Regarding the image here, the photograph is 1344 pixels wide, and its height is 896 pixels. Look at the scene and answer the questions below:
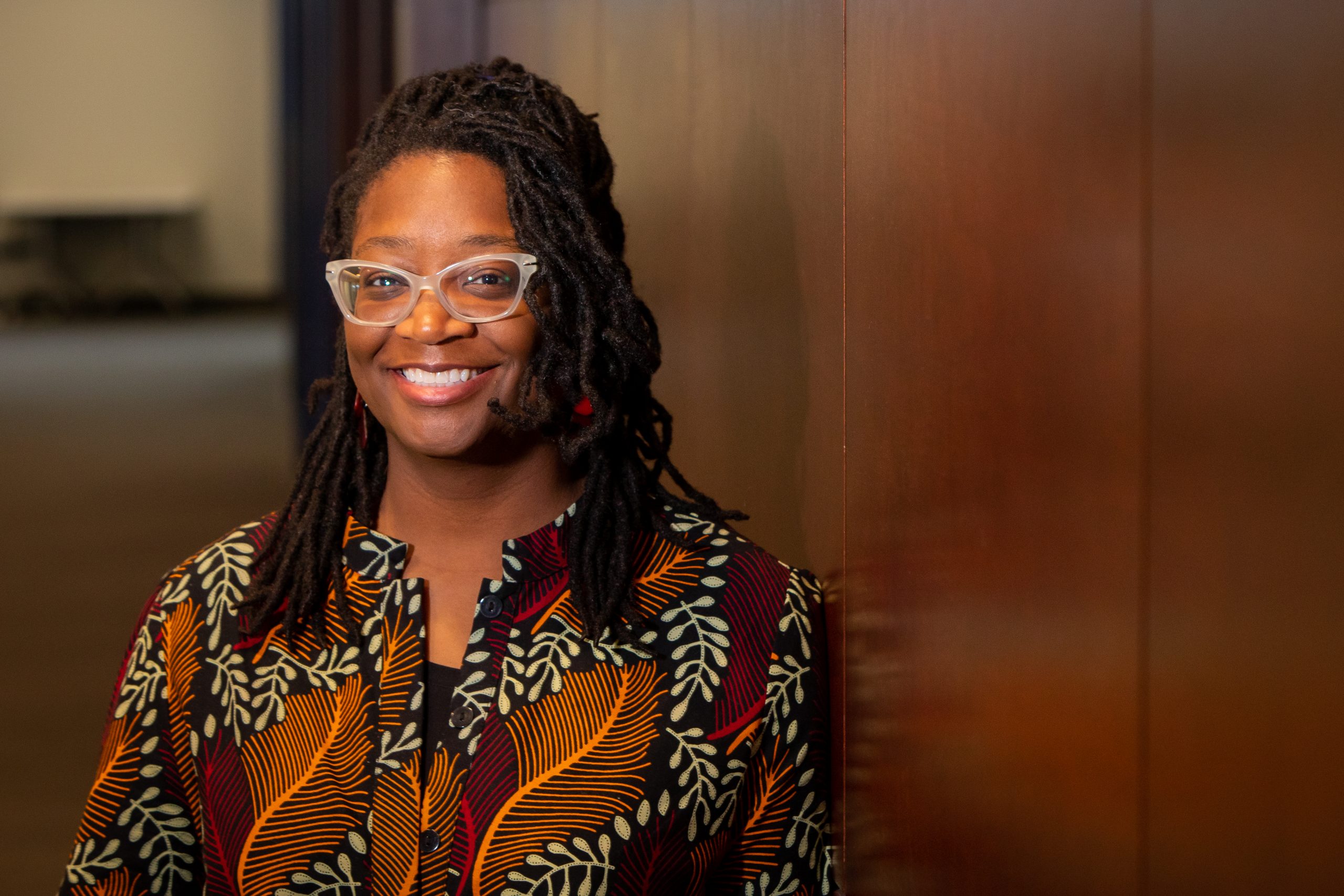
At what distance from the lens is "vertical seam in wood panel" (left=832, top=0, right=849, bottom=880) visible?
4.81 feet

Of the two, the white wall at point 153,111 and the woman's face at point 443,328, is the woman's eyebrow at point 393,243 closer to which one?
the woman's face at point 443,328

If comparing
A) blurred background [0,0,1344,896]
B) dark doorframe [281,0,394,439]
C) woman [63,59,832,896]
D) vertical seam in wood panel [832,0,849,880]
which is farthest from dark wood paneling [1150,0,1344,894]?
dark doorframe [281,0,394,439]

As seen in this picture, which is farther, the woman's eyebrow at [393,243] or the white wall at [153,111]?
the white wall at [153,111]

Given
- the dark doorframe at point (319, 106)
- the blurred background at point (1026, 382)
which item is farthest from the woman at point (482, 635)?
the dark doorframe at point (319, 106)

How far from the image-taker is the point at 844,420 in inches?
59.5

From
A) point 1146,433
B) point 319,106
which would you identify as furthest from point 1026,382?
point 319,106

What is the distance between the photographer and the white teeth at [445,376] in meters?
1.54

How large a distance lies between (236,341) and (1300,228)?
480 inches

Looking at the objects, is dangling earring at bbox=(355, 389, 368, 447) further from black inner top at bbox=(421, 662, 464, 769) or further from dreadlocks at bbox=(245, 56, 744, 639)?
black inner top at bbox=(421, 662, 464, 769)

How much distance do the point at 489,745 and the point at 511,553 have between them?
0.64ft

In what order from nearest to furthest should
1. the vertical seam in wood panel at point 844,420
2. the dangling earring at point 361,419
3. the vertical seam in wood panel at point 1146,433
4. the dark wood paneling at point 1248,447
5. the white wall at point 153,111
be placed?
the dark wood paneling at point 1248,447 → the vertical seam in wood panel at point 1146,433 → the vertical seam in wood panel at point 844,420 → the dangling earring at point 361,419 → the white wall at point 153,111

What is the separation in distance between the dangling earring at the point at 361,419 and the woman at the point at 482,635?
0.06 m

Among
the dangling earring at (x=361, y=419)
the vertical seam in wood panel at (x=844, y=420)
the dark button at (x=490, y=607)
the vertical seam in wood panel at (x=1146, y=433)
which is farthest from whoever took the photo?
the dangling earring at (x=361, y=419)

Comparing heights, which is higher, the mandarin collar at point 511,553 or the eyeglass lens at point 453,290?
the eyeglass lens at point 453,290
